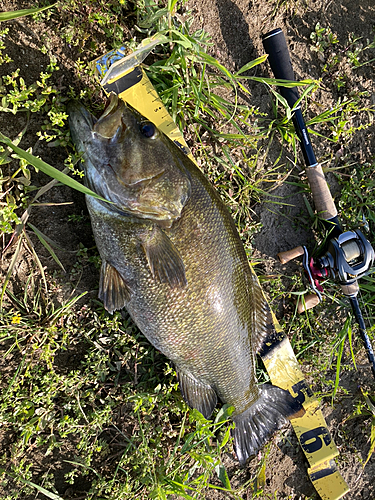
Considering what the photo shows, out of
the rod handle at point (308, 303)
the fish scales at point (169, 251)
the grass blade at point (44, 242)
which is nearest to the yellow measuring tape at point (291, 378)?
the rod handle at point (308, 303)

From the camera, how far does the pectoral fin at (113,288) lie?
1968 mm

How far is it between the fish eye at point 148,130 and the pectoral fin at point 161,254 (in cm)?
49

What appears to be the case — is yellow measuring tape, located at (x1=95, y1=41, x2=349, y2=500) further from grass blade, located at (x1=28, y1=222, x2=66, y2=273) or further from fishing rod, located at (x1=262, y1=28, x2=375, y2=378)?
grass blade, located at (x1=28, y1=222, x2=66, y2=273)

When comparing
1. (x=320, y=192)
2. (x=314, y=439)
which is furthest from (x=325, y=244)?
(x=314, y=439)

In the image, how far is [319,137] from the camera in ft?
9.57

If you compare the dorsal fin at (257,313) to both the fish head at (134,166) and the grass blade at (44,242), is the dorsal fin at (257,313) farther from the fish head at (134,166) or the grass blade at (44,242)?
the grass blade at (44,242)

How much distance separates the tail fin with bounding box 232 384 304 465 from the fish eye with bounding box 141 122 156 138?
1.97m

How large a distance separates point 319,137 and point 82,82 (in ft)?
6.58

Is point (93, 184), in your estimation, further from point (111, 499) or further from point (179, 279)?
point (111, 499)

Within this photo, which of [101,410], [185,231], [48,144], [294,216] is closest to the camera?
A: [185,231]

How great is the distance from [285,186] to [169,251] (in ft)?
4.87

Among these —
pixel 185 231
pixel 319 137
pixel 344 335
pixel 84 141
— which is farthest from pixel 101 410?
pixel 319 137

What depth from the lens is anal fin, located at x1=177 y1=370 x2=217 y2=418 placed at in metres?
2.25

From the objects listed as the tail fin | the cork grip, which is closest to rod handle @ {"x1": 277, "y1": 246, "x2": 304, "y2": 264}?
the cork grip
